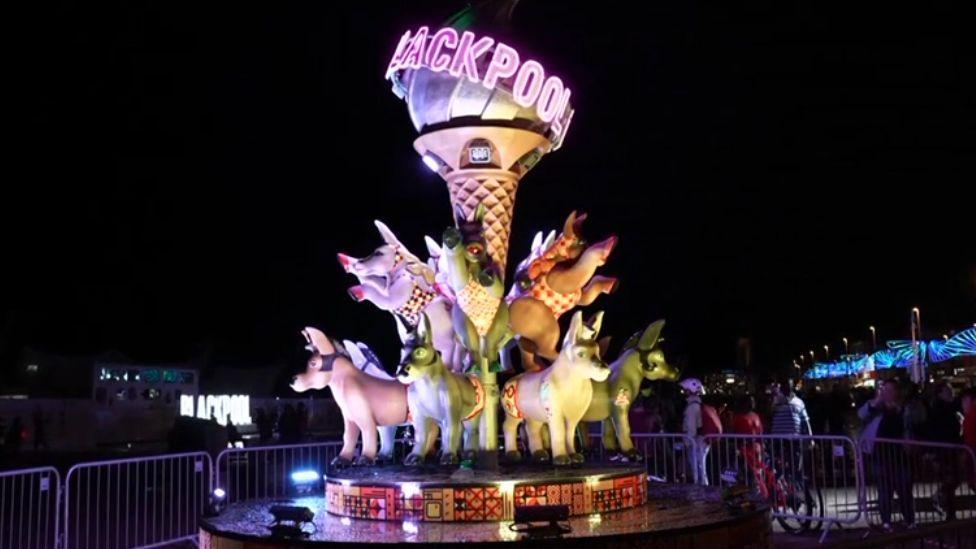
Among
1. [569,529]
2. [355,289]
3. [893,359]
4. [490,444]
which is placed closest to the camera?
[569,529]

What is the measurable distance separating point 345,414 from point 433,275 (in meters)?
1.73

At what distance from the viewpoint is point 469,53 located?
8672 mm

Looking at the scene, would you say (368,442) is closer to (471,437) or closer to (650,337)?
(471,437)

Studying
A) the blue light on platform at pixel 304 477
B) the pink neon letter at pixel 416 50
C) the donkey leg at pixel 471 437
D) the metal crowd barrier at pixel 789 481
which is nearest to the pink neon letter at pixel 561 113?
the pink neon letter at pixel 416 50

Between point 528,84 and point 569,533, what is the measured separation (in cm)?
445

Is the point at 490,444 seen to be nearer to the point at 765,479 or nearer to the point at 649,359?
the point at 649,359

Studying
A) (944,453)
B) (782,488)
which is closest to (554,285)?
(944,453)

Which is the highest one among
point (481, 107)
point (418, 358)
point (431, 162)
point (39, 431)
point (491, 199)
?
point (481, 107)

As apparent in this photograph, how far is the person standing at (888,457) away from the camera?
10.6 meters

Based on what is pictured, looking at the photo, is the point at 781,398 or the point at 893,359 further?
the point at 893,359

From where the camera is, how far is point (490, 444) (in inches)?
325

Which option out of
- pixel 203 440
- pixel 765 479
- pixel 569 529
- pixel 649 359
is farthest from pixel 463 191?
pixel 203 440

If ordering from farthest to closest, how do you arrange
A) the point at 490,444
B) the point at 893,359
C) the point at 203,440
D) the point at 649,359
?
1. the point at 893,359
2. the point at 203,440
3. the point at 649,359
4. the point at 490,444

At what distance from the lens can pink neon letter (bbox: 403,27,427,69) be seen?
29.1 ft
